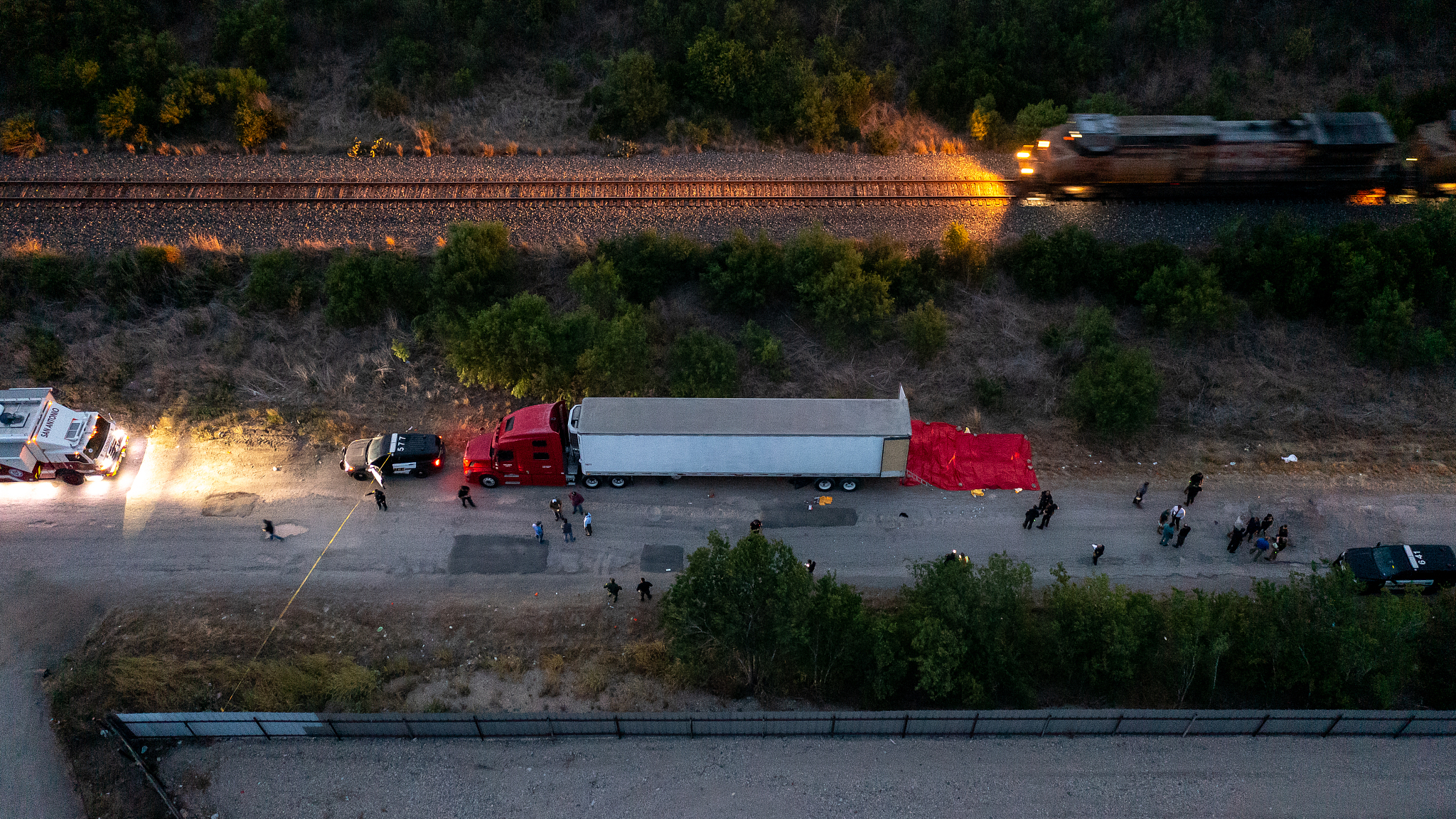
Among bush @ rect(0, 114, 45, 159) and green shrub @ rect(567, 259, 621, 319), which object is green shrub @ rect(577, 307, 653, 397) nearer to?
green shrub @ rect(567, 259, 621, 319)

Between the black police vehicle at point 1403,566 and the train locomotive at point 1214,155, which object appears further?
the train locomotive at point 1214,155

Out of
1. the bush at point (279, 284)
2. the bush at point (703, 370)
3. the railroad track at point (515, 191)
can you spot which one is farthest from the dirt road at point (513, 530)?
the railroad track at point (515, 191)

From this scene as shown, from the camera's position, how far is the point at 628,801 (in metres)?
19.0

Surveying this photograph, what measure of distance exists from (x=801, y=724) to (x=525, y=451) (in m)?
10.9

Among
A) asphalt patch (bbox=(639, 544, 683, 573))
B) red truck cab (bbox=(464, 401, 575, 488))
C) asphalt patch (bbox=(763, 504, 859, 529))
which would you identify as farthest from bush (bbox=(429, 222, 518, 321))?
asphalt patch (bbox=(763, 504, 859, 529))

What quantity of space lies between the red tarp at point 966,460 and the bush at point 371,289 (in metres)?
17.0

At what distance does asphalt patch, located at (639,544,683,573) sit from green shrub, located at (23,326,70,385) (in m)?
20.5

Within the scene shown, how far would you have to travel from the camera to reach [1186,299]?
29.2m

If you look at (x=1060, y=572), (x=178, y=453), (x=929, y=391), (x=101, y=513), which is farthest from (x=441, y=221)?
(x=1060, y=572)

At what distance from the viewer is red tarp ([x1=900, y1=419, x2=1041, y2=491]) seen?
2652cm

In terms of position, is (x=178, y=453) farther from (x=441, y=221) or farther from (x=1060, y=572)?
(x=1060, y=572)

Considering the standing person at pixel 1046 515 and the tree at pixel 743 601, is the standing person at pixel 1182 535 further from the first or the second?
the tree at pixel 743 601

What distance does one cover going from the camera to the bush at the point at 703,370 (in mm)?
27812

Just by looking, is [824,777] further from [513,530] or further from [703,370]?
[703,370]
